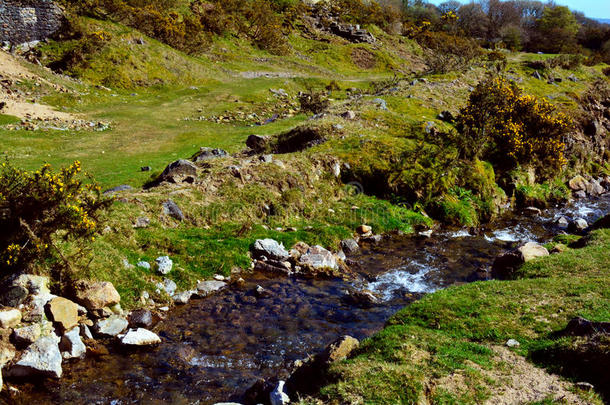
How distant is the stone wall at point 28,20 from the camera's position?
45750 millimetres

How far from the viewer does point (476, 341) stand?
1022 centimetres

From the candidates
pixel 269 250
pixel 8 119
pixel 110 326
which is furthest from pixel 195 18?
pixel 110 326

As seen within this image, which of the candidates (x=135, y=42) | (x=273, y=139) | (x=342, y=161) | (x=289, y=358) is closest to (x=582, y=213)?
(x=342, y=161)

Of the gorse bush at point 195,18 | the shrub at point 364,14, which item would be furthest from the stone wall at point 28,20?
the shrub at point 364,14

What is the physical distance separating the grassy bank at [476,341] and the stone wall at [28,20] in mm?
53688

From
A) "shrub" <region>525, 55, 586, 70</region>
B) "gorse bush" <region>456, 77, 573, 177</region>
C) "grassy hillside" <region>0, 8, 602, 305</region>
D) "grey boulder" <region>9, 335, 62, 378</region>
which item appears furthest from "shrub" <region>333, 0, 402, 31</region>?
"grey boulder" <region>9, 335, 62, 378</region>

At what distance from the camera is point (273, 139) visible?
94.9 feet

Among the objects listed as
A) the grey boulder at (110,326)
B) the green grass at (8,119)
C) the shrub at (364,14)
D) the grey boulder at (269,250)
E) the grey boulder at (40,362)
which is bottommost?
the grey boulder at (110,326)

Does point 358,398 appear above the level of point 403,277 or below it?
Result: above

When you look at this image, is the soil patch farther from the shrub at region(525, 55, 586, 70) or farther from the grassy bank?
the grassy bank

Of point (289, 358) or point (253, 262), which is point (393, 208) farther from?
point (289, 358)

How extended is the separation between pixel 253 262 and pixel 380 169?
429 inches

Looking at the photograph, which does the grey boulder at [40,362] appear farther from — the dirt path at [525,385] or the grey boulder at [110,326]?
the dirt path at [525,385]

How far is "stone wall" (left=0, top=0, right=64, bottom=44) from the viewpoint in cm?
4575
